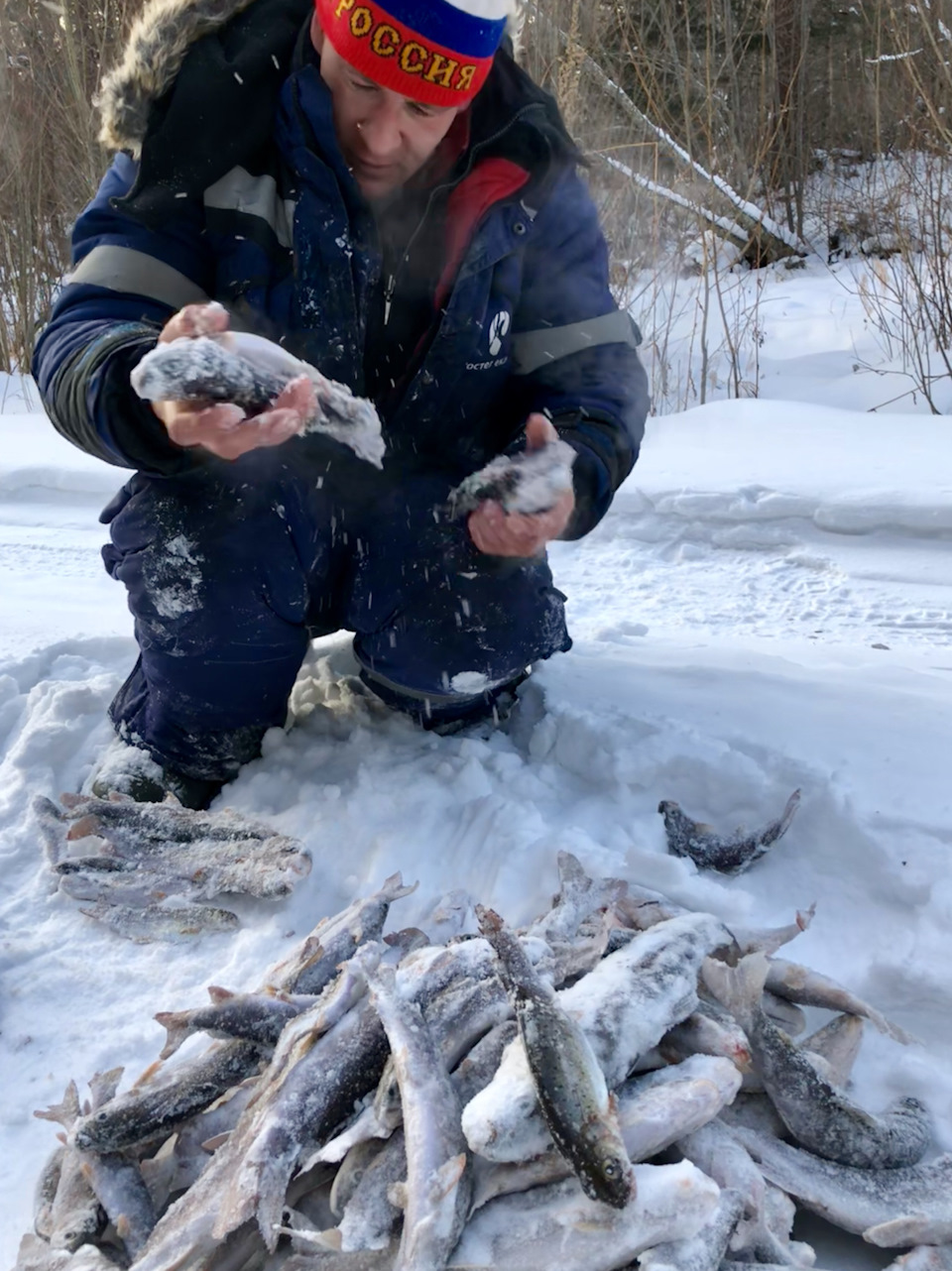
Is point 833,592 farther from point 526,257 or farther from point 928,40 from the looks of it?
point 928,40

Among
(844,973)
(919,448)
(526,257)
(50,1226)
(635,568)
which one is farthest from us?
(919,448)

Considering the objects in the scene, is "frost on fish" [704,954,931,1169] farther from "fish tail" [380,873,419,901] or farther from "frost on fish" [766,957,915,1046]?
"fish tail" [380,873,419,901]

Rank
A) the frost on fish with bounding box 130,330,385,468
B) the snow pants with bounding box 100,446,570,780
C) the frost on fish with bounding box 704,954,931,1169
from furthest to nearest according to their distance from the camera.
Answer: the snow pants with bounding box 100,446,570,780, the frost on fish with bounding box 130,330,385,468, the frost on fish with bounding box 704,954,931,1169

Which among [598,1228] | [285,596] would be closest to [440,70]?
[285,596]

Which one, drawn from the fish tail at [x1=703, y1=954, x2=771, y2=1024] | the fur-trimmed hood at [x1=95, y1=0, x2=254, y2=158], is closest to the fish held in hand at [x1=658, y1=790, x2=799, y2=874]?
the fish tail at [x1=703, y1=954, x2=771, y2=1024]

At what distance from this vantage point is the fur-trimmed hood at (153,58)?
169cm

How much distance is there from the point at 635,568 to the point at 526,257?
128 cm

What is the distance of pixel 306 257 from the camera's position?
69.2 inches

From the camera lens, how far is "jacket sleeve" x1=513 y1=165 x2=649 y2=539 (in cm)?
194

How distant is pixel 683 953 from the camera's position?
132 cm

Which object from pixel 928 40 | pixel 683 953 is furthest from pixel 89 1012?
pixel 928 40

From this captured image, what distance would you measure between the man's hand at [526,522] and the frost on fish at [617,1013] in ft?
2.31

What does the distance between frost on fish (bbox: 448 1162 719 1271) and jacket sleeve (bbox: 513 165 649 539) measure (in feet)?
3.87

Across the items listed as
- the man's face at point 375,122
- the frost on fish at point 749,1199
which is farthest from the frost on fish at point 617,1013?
the man's face at point 375,122
